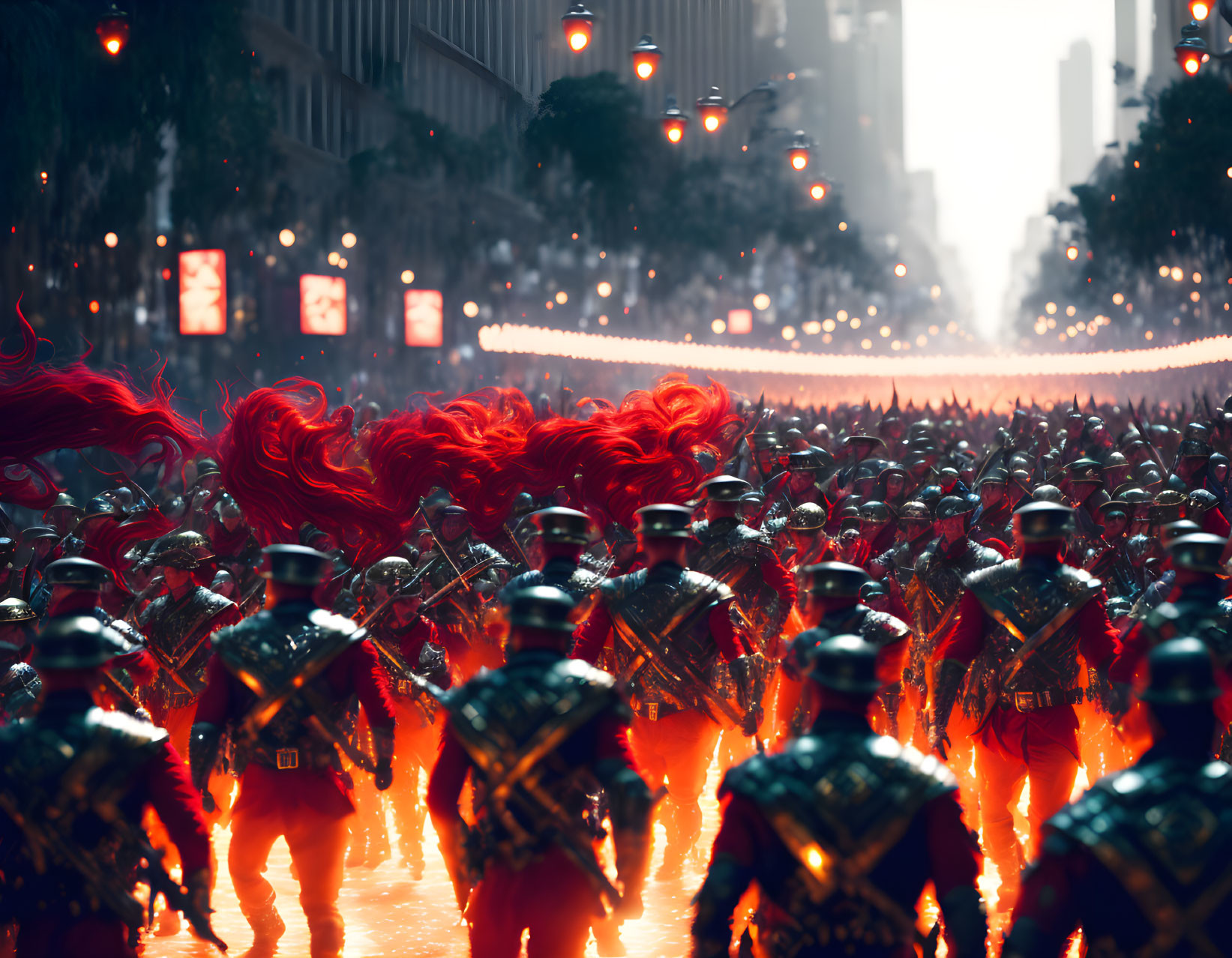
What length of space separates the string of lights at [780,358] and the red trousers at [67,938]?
2615 cm

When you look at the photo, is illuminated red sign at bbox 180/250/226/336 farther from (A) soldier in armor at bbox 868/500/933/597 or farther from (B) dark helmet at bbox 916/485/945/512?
(A) soldier in armor at bbox 868/500/933/597

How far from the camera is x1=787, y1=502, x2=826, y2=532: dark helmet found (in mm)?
8586

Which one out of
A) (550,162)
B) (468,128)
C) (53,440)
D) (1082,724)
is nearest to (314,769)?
(53,440)

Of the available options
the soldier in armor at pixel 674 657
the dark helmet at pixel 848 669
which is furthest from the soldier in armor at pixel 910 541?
the dark helmet at pixel 848 669

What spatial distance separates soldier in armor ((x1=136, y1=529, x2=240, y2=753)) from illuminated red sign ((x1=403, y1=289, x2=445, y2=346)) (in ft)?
62.4

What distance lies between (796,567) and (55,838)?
5.75 meters

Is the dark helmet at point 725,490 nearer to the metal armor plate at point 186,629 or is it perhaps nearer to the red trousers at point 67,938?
the metal armor plate at point 186,629

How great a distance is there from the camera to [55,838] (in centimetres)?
401

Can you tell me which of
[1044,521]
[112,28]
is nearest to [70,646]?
[1044,521]

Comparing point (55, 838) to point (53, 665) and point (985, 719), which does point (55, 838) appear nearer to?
point (53, 665)

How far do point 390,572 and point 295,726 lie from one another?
2026 mm

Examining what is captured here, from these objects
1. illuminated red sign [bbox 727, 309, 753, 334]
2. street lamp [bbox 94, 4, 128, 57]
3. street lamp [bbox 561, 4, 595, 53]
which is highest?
street lamp [bbox 94, 4, 128, 57]

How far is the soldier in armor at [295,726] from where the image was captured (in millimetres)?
5242

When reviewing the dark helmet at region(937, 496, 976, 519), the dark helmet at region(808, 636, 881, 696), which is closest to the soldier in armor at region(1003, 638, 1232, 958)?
the dark helmet at region(808, 636, 881, 696)
